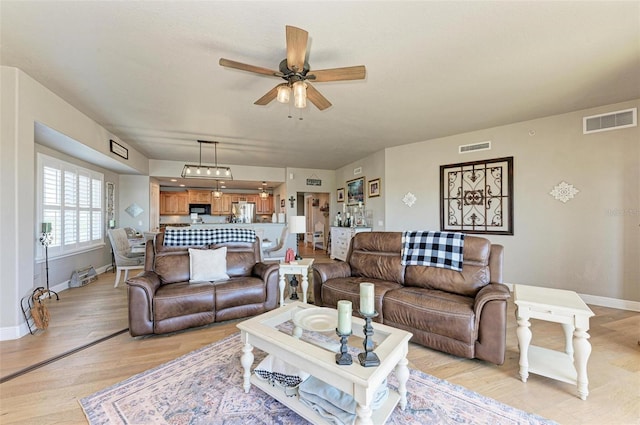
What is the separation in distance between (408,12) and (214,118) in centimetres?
290

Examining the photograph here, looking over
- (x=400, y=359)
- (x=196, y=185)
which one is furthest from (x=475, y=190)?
(x=196, y=185)

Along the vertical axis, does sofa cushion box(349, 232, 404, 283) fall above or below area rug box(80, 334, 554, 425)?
above

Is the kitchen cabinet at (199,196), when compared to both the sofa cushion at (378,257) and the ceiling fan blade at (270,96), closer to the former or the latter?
the sofa cushion at (378,257)

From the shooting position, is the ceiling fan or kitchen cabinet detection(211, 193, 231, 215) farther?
kitchen cabinet detection(211, 193, 231, 215)

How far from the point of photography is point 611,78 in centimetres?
265

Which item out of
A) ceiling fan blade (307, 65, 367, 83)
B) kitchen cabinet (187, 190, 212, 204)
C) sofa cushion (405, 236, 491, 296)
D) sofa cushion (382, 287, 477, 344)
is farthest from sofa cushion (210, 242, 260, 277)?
kitchen cabinet (187, 190, 212, 204)

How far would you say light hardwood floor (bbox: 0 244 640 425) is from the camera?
1587 millimetres

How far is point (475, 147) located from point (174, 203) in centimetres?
876

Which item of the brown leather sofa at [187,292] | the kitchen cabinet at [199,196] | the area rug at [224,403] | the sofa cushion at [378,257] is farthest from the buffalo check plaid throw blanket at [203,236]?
the kitchen cabinet at [199,196]

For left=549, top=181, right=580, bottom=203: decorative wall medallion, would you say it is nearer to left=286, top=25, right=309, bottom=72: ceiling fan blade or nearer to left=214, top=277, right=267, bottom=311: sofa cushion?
left=286, top=25, right=309, bottom=72: ceiling fan blade

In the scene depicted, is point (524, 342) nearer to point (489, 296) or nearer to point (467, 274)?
point (489, 296)

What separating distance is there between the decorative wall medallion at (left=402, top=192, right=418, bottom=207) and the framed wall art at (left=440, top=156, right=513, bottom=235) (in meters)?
0.53

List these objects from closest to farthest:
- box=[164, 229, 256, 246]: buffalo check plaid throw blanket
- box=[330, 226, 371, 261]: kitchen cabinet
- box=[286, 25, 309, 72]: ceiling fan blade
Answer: box=[286, 25, 309, 72]: ceiling fan blade
box=[164, 229, 256, 246]: buffalo check plaid throw blanket
box=[330, 226, 371, 261]: kitchen cabinet

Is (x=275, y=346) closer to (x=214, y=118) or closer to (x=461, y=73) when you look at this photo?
(x=461, y=73)
